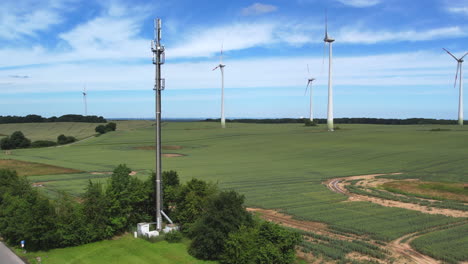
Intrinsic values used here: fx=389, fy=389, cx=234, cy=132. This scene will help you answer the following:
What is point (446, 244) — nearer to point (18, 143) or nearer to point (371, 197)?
point (371, 197)

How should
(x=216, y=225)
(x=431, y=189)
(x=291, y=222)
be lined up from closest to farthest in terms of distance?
(x=216, y=225) → (x=291, y=222) → (x=431, y=189)

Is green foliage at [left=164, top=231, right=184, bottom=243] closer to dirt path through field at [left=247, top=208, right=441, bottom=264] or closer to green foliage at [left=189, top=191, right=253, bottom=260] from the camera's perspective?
green foliage at [left=189, top=191, right=253, bottom=260]

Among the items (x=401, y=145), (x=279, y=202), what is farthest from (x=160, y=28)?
(x=401, y=145)

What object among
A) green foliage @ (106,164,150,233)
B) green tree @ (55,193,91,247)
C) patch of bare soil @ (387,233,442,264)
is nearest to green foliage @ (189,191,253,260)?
green foliage @ (106,164,150,233)

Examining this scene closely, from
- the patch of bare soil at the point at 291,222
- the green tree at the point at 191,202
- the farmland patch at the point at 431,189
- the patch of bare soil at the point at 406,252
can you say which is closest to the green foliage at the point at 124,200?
the green tree at the point at 191,202

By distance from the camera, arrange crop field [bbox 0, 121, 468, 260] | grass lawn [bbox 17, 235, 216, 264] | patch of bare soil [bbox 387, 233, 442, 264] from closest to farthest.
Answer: patch of bare soil [bbox 387, 233, 442, 264], grass lawn [bbox 17, 235, 216, 264], crop field [bbox 0, 121, 468, 260]

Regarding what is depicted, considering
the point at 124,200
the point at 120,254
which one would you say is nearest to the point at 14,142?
the point at 124,200

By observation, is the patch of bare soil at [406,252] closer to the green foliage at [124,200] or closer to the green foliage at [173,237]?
the green foliage at [173,237]
